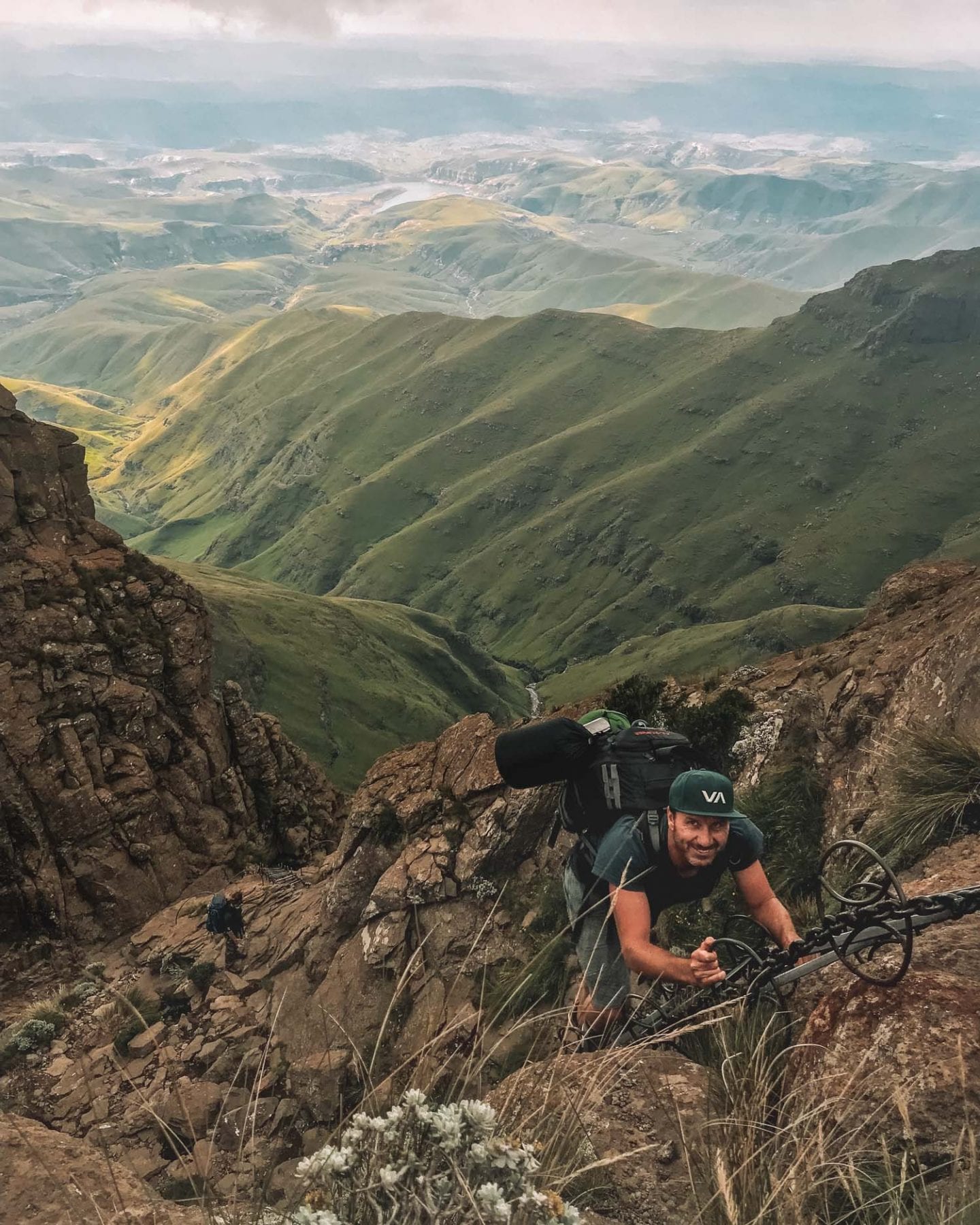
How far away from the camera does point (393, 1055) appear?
1212cm

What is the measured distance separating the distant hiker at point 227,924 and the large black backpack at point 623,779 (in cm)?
1337

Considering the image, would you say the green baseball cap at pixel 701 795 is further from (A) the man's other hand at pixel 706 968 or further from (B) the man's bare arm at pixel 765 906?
(A) the man's other hand at pixel 706 968

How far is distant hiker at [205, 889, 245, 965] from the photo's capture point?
62.2 ft

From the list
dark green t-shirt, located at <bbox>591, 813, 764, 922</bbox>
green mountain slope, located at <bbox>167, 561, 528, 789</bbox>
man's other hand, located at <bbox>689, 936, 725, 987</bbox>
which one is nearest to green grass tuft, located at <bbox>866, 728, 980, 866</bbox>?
dark green t-shirt, located at <bbox>591, 813, 764, 922</bbox>

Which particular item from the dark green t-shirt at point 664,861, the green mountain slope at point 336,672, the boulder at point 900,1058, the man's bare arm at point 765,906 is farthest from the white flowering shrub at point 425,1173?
the green mountain slope at point 336,672

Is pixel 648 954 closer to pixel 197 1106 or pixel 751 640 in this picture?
pixel 197 1106

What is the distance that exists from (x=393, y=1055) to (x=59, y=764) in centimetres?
2004

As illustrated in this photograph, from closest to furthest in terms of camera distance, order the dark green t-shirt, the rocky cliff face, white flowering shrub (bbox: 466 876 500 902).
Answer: the dark green t-shirt → white flowering shrub (bbox: 466 876 500 902) → the rocky cliff face

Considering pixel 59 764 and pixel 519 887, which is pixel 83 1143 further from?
pixel 59 764

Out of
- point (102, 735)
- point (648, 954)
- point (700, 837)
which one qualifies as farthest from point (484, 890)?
point (102, 735)

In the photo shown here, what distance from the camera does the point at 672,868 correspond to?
293 inches

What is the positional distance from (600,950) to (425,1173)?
182 inches

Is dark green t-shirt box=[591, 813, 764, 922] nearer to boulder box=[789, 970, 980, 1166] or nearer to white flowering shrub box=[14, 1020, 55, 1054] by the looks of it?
boulder box=[789, 970, 980, 1166]

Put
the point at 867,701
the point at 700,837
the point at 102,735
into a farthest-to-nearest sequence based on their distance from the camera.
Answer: the point at 102,735 < the point at 867,701 < the point at 700,837
